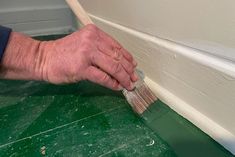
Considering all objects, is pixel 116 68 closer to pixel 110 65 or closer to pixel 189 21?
pixel 110 65

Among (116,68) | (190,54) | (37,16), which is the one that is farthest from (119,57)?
(37,16)

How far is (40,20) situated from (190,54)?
0.93 m

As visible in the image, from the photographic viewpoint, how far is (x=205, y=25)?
46 centimetres

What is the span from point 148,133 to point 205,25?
0.84 feet

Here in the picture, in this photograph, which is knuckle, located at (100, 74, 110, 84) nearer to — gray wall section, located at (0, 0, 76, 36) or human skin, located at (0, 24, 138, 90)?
human skin, located at (0, 24, 138, 90)

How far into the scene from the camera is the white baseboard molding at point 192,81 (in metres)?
0.48

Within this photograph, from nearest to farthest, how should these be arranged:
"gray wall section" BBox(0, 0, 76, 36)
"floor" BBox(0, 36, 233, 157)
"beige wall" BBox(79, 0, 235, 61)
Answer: "beige wall" BBox(79, 0, 235, 61), "floor" BBox(0, 36, 233, 157), "gray wall section" BBox(0, 0, 76, 36)

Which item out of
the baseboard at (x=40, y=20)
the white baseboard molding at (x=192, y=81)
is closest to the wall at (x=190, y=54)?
the white baseboard molding at (x=192, y=81)

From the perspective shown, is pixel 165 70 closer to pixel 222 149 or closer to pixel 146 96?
pixel 146 96

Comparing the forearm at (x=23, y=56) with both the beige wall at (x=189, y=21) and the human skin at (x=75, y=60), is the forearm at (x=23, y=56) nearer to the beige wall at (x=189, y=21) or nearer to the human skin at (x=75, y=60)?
the human skin at (x=75, y=60)

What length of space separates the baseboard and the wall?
2.10ft

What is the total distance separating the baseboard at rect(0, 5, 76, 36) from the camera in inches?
47.5

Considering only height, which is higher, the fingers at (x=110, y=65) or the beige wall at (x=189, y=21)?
the beige wall at (x=189, y=21)

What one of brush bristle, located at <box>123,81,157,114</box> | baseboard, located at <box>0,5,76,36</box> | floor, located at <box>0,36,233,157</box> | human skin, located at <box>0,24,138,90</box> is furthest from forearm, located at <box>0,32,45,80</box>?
baseboard, located at <box>0,5,76,36</box>
